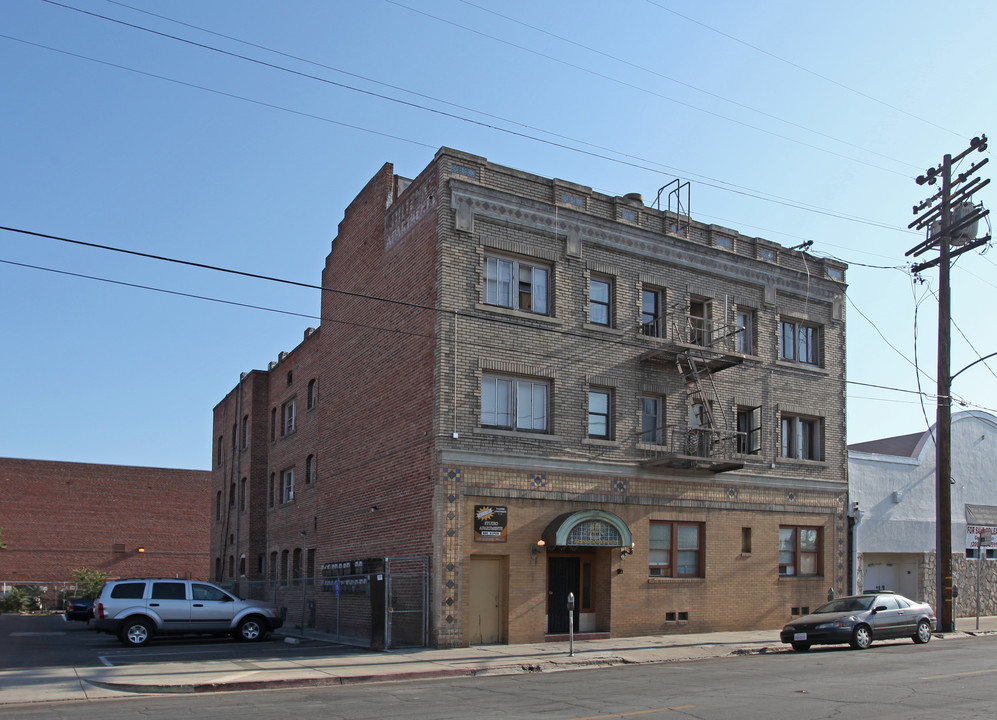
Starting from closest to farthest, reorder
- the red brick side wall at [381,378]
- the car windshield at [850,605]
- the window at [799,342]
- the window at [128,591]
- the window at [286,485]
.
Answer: the car windshield at [850,605], the red brick side wall at [381,378], the window at [128,591], the window at [799,342], the window at [286,485]

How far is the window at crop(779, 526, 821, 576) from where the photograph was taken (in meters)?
27.7

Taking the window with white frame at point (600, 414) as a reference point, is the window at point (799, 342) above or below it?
above

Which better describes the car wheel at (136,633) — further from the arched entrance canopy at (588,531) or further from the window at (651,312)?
the window at (651,312)

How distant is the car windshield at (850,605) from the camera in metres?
22.0

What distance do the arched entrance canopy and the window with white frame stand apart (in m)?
2.22

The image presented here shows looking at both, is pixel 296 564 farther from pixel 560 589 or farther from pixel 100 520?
pixel 100 520

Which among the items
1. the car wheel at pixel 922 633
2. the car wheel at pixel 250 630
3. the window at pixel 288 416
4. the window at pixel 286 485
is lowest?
the car wheel at pixel 250 630

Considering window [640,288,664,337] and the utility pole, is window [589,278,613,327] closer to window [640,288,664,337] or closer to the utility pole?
window [640,288,664,337]

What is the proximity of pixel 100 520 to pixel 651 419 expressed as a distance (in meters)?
42.7

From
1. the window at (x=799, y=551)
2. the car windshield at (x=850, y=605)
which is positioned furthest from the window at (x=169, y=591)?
the window at (x=799, y=551)

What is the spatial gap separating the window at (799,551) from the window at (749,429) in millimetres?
2581

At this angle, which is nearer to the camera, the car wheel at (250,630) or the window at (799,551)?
the car wheel at (250,630)

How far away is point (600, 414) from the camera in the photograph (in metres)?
24.5

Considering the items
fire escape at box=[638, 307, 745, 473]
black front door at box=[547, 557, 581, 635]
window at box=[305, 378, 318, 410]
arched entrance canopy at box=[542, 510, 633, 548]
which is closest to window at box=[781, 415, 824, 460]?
fire escape at box=[638, 307, 745, 473]
